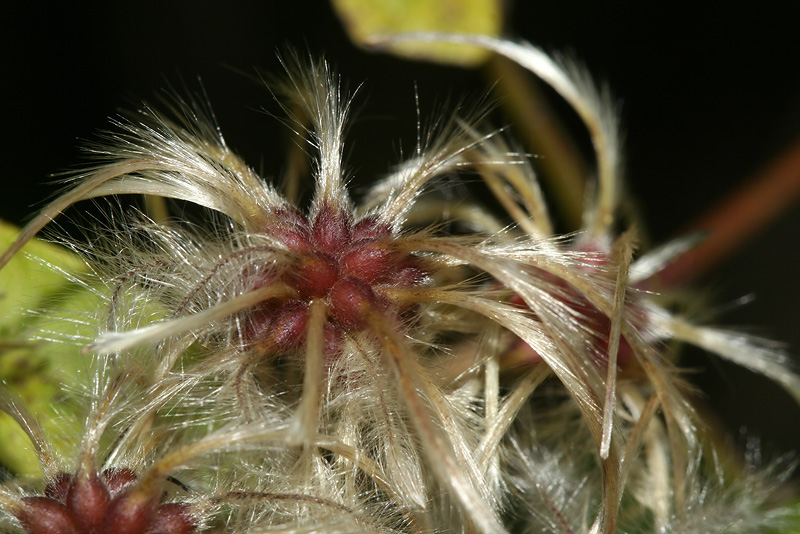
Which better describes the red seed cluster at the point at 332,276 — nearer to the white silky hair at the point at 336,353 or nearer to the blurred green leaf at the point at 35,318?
the white silky hair at the point at 336,353

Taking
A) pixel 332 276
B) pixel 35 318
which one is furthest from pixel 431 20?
pixel 35 318

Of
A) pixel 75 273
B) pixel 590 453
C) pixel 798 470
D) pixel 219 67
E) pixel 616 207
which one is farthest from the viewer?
pixel 219 67

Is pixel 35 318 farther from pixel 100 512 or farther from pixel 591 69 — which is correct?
pixel 591 69

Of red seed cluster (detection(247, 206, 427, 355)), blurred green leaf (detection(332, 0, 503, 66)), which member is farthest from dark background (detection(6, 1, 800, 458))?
red seed cluster (detection(247, 206, 427, 355))

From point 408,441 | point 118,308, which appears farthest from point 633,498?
point 118,308

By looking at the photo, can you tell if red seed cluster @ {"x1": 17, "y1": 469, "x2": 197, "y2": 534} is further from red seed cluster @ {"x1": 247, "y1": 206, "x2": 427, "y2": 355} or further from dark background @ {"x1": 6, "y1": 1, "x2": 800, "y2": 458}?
dark background @ {"x1": 6, "y1": 1, "x2": 800, "y2": 458}

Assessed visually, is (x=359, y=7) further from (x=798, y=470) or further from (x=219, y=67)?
(x=798, y=470)
